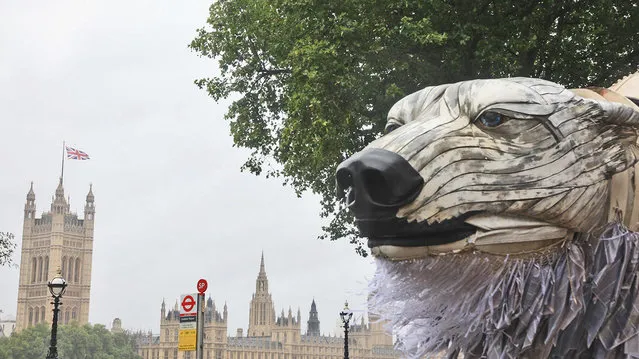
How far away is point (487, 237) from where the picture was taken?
1848mm

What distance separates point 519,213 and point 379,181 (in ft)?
1.09

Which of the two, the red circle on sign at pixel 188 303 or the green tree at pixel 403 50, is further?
the red circle on sign at pixel 188 303

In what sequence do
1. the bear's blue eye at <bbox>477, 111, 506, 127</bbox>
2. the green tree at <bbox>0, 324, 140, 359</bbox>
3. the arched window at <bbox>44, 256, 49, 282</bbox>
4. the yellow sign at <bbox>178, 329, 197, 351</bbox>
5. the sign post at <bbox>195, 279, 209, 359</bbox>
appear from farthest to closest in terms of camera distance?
the arched window at <bbox>44, 256, 49, 282</bbox>, the green tree at <bbox>0, 324, 140, 359</bbox>, the yellow sign at <bbox>178, 329, 197, 351</bbox>, the sign post at <bbox>195, 279, 209, 359</bbox>, the bear's blue eye at <bbox>477, 111, 506, 127</bbox>

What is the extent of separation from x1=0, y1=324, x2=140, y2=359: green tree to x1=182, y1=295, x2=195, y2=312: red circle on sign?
289ft

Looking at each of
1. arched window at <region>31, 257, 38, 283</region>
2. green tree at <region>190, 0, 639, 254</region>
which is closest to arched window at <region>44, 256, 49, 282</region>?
arched window at <region>31, 257, 38, 283</region>

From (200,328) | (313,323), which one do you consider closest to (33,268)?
(313,323)

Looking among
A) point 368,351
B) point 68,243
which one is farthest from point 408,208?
point 68,243

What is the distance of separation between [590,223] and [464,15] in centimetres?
1129

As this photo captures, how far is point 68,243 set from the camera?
139000mm

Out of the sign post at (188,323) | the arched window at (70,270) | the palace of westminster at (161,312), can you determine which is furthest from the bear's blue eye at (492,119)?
the arched window at (70,270)

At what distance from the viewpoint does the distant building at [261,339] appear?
120 metres

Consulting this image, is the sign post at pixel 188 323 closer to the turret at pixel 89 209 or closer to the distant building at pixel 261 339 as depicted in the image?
the distant building at pixel 261 339

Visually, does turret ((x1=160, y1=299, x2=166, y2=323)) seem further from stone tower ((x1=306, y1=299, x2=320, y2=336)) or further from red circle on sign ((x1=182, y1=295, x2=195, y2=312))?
red circle on sign ((x1=182, y1=295, x2=195, y2=312))

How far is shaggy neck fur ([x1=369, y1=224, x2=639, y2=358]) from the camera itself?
1883 mm
